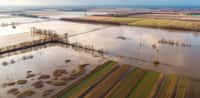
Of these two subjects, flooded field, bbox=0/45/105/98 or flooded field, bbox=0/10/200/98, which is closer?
flooded field, bbox=0/45/105/98

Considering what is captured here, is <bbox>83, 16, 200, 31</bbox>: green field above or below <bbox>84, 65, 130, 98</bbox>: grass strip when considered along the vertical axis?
above

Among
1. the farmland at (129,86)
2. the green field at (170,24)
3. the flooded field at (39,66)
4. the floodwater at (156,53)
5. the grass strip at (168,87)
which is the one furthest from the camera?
the green field at (170,24)

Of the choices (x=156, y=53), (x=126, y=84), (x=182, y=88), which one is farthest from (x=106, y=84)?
(x=156, y=53)

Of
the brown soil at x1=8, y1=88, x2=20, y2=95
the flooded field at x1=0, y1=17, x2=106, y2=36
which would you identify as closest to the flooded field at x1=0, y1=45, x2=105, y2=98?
the brown soil at x1=8, y1=88, x2=20, y2=95

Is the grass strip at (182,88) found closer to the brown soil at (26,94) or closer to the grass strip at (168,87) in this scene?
the grass strip at (168,87)

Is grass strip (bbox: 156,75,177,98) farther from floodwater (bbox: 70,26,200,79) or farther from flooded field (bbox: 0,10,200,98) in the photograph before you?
floodwater (bbox: 70,26,200,79)

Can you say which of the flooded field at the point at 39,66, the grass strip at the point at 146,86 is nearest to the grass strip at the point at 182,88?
the grass strip at the point at 146,86

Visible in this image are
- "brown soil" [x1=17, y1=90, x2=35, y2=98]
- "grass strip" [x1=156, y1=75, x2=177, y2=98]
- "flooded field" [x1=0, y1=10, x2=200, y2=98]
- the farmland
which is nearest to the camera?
"grass strip" [x1=156, y1=75, x2=177, y2=98]
